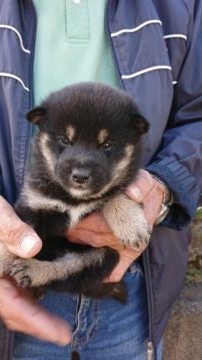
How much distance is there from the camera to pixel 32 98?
8.49 feet

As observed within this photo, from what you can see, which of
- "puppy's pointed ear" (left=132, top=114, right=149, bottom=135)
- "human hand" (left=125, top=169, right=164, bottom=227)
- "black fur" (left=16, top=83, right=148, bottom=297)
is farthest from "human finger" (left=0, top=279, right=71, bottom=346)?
"puppy's pointed ear" (left=132, top=114, right=149, bottom=135)

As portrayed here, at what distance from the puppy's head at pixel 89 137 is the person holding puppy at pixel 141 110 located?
8 centimetres

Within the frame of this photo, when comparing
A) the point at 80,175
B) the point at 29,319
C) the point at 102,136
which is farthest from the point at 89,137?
the point at 29,319

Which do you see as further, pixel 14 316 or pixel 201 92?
pixel 201 92

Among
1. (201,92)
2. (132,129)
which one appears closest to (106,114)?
(132,129)

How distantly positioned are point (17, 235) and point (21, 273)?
211 mm

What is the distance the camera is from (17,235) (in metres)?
2.31

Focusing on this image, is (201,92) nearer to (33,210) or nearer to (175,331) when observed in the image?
(33,210)

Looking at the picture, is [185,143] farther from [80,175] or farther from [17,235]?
[17,235]

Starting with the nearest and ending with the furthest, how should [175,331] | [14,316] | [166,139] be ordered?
[14,316]
[166,139]
[175,331]

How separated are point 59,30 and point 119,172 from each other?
67cm

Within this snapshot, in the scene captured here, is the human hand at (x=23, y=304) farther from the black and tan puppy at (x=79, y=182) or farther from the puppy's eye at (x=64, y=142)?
the puppy's eye at (x=64, y=142)

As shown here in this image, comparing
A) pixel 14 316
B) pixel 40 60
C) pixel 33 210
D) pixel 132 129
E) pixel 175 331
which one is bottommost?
pixel 175 331

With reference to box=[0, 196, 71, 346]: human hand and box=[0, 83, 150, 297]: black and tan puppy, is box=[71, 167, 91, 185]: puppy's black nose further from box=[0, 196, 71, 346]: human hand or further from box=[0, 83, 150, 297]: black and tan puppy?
box=[0, 196, 71, 346]: human hand
